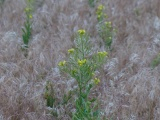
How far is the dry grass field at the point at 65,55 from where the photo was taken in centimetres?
367

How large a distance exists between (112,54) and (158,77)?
2.28ft

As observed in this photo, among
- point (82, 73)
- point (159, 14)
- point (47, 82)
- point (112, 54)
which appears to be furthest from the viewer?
point (159, 14)

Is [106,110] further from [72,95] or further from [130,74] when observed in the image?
[130,74]

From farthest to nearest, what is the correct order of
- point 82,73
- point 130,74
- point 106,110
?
point 130,74
point 106,110
point 82,73

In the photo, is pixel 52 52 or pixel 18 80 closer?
pixel 18 80

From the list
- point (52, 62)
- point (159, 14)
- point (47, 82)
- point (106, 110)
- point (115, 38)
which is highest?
point (159, 14)

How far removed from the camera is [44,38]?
15.8 feet

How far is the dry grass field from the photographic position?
145 inches

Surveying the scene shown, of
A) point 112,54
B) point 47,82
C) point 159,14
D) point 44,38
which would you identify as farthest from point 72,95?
point 159,14

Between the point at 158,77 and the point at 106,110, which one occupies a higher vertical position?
the point at 158,77

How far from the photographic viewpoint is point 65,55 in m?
4.49

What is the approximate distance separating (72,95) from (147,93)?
2.55 feet

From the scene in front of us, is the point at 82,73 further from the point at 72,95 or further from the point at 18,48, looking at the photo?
the point at 18,48

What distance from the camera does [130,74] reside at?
4.18m
